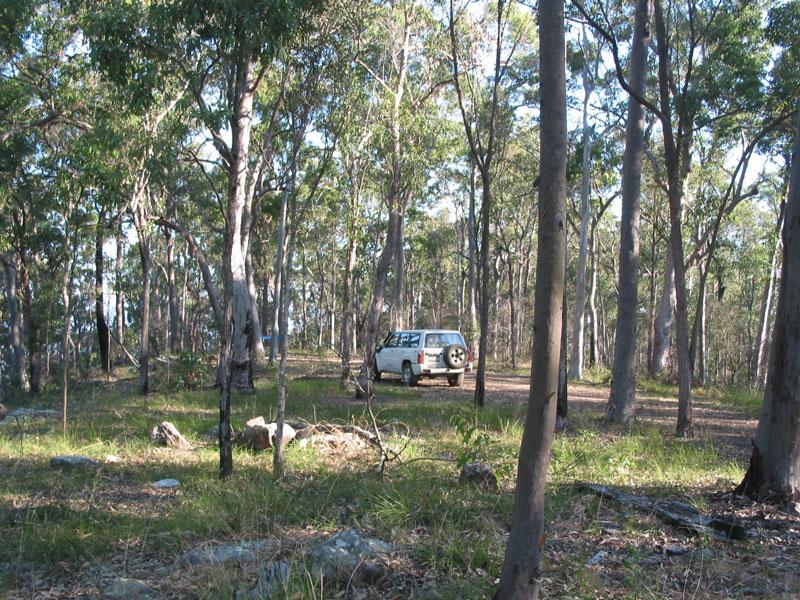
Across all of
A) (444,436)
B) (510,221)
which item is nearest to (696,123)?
(444,436)

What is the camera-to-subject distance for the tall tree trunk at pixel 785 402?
5789mm

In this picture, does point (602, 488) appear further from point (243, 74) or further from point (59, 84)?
point (59, 84)

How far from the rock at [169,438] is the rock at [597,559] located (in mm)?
5958

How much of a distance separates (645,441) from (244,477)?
5.86 metres

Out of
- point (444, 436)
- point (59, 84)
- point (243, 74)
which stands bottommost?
point (444, 436)

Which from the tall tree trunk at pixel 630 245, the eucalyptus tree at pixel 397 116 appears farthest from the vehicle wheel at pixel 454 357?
the tall tree trunk at pixel 630 245

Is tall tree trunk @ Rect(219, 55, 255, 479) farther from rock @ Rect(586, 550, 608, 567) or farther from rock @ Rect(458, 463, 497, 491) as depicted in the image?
rock @ Rect(586, 550, 608, 567)

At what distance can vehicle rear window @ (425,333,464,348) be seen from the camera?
18203mm

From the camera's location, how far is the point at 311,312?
67938mm

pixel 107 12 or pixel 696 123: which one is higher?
pixel 696 123

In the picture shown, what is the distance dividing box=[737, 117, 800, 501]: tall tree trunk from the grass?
3.03 ft

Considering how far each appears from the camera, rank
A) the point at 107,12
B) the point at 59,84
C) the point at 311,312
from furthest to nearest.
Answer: the point at 311,312 < the point at 59,84 < the point at 107,12

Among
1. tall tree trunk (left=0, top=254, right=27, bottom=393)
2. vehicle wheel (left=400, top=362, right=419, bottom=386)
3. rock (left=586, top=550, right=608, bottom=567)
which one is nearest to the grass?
rock (left=586, top=550, right=608, bottom=567)

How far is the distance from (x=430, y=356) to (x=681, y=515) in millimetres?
12576
